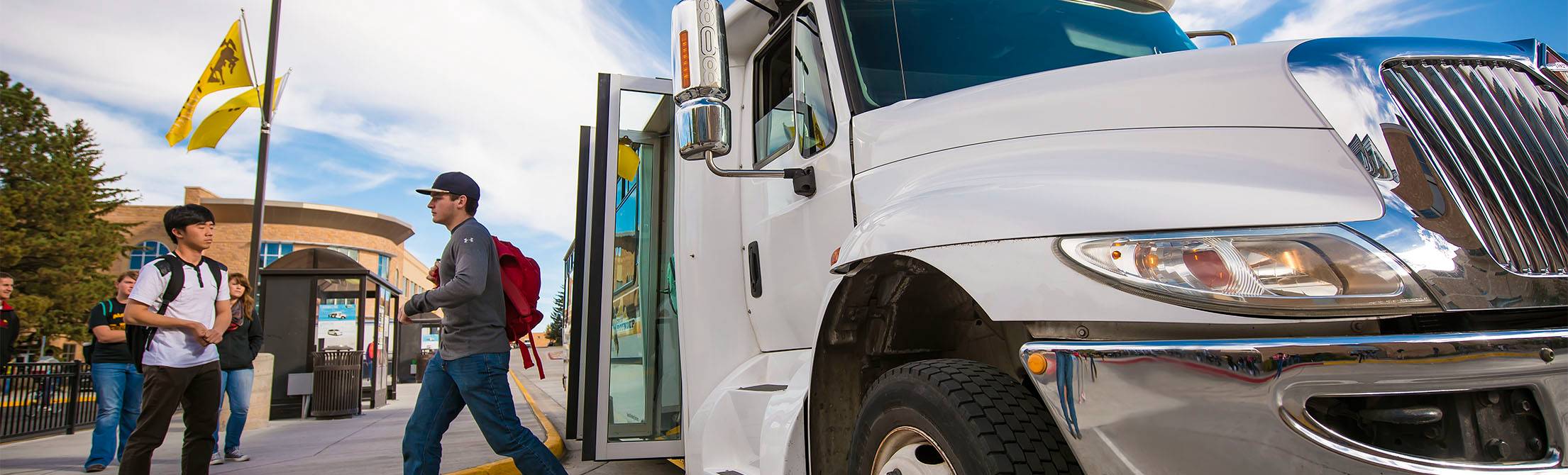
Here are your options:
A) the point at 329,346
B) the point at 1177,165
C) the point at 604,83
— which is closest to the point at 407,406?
the point at 329,346

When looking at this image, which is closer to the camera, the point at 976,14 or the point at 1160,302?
the point at 1160,302

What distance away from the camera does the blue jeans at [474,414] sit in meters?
4.23

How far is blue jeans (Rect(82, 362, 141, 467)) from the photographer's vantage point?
705 centimetres

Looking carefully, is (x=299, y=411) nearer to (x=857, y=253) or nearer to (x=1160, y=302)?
(x=857, y=253)

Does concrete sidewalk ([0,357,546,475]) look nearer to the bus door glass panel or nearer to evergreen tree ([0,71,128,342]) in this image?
the bus door glass panel

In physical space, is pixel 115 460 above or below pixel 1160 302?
below

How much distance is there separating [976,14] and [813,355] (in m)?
1.31

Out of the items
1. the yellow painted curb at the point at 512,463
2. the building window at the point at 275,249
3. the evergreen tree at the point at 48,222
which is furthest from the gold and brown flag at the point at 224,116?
the building window at the point at 275,249

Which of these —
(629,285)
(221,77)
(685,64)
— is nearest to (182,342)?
(629,285)

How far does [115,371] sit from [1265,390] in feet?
28.3

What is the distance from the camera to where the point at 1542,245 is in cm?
162

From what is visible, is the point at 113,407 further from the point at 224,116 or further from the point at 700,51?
the point at 700,51

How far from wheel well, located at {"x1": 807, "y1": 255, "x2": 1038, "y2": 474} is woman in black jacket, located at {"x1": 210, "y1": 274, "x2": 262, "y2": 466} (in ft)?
20.8

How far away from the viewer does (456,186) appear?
4.55m
